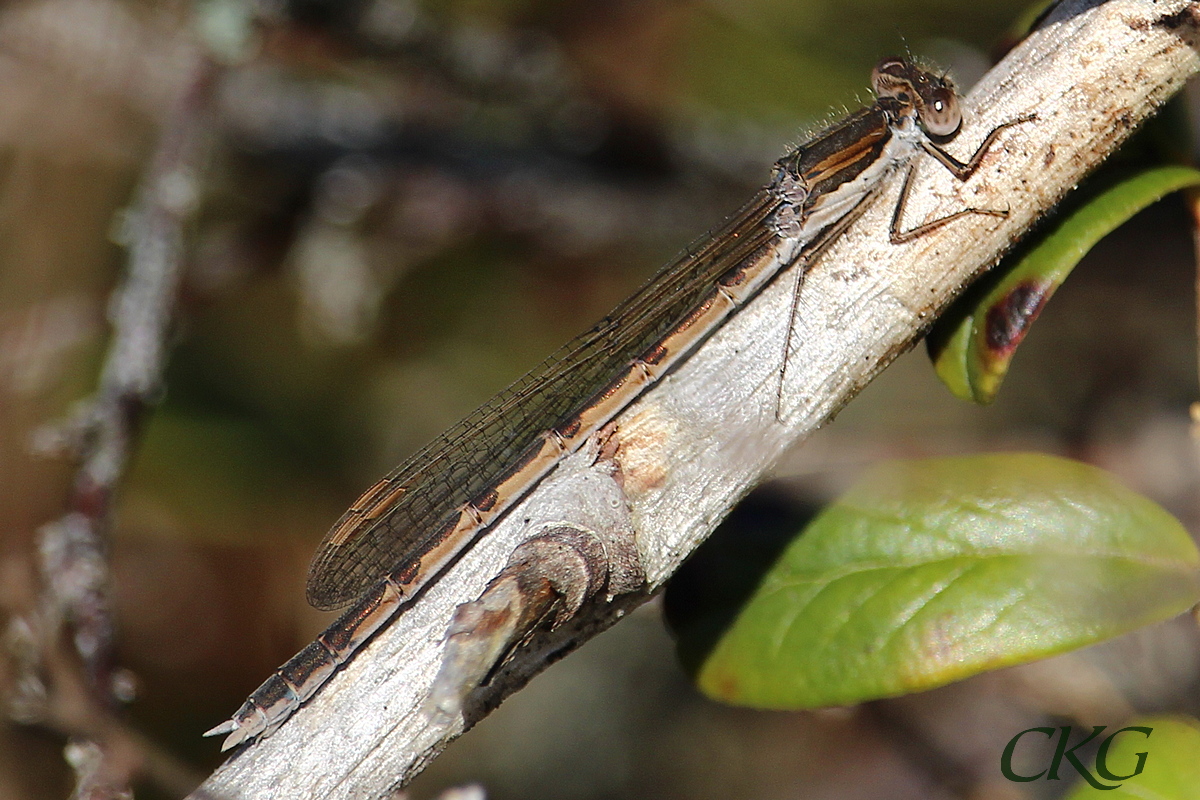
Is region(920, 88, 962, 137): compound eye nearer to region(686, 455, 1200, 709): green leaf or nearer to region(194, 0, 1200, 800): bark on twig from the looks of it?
region(194, 0, 1200, 800): bark on twig

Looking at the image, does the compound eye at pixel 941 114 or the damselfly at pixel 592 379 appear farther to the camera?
the compound eye at pixel 941 114

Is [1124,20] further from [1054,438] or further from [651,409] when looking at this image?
[1054,438]

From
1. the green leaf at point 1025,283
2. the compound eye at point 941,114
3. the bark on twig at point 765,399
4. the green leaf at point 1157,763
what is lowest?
the green leaf at point 1157,763

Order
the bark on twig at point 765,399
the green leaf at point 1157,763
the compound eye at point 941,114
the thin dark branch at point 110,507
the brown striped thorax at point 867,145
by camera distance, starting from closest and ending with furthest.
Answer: the green leaf at point 1157,763 < the bark on twig at point 765,399 < the compound eye at point 941,114 < the brown striped thorax at point 867,145 < the thin dark branch at point 110,507

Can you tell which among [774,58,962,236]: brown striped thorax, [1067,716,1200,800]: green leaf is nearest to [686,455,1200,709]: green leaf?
[1067,716,1200,800]: green leaf

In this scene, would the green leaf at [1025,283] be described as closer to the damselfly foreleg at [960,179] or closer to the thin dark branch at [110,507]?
the damselfly foreleg at [960,179]

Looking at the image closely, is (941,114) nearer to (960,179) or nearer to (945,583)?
(960,179)

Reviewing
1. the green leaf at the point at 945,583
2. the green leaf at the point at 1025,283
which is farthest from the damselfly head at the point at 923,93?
the green leaf at the point at 945,583
